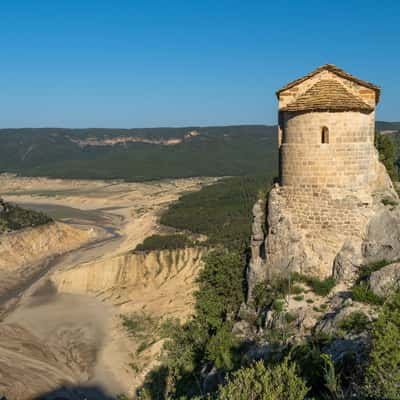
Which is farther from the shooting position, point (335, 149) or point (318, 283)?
point (335, 149)

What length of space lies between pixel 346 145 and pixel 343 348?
230 inches

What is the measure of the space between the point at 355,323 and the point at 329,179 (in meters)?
4.35

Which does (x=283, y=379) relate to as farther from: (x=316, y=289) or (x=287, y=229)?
(x=287, y=229)

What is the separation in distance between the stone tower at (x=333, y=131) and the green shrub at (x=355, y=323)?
400 cm

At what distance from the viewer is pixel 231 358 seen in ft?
38.0

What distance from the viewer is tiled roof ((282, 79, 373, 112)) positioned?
12758 millimetres

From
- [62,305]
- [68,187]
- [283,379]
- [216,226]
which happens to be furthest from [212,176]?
[283,379]

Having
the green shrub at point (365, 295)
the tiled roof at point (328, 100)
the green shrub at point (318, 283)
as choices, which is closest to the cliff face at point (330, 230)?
the green shrub at point (318, 283)

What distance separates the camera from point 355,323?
33.2ft

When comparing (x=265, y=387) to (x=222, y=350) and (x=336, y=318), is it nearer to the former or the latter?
(x=336, y=318)

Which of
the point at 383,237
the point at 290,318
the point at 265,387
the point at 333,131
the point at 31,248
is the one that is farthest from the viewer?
the point at 31,248

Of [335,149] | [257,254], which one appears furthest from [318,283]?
[335,149]

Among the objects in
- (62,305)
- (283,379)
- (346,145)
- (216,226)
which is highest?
(346,145)

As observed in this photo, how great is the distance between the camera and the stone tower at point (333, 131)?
1288 centimetres
